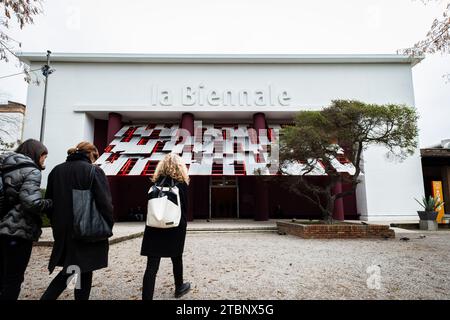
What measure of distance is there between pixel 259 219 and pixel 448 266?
416 inches

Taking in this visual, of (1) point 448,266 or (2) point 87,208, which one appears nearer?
(2) point 87,208

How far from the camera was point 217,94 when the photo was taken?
16.0 metres

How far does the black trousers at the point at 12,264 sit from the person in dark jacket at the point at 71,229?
0.25m

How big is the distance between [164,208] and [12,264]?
4.43 feet

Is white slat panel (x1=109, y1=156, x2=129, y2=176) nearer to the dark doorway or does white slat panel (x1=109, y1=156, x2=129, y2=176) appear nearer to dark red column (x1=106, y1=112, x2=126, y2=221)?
dark red column (x1=106, y1=112, x2=126, y2=221)

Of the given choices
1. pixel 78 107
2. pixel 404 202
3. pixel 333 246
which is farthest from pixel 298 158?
pixel 78 107

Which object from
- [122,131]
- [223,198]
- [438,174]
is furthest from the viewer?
[438,174]

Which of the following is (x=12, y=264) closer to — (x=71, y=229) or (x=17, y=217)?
(x=17, y=217)

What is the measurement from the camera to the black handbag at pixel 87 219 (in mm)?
2324

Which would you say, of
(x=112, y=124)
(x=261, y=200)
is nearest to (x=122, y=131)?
(x=112, y=124)

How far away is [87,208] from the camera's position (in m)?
2.41

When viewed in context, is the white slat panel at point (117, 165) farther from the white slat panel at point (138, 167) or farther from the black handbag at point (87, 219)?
the black handbag at point (87, 219)

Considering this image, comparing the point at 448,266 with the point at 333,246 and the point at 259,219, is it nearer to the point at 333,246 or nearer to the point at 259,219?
the point at 333,246
